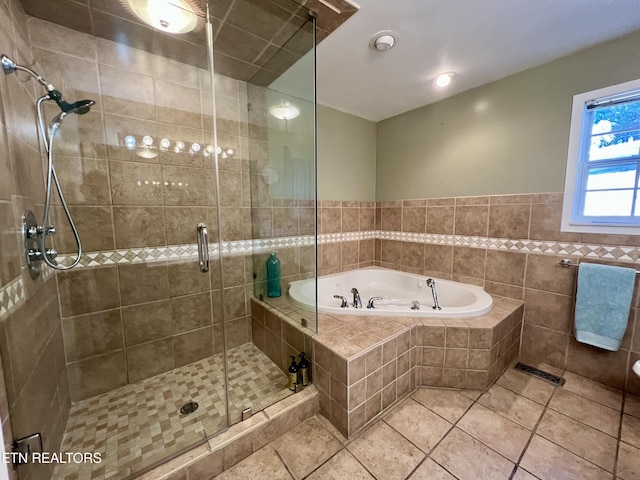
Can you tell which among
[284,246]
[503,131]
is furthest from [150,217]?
[503,131]

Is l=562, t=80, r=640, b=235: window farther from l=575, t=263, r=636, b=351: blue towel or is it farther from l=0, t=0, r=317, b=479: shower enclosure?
l=0, t=0, r=317, b=479: shower enclosure

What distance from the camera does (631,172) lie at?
5.16 ft

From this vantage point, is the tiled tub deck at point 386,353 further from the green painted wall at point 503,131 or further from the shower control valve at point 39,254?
the shower control valve at point 39,254

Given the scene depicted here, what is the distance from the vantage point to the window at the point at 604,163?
1.55 m

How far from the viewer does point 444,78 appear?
77.4 inches

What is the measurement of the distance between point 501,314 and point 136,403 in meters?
2.59

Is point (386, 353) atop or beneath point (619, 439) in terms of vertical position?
atop

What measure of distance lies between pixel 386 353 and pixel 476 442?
60cm

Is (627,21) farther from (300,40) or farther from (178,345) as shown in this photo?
(178,345)

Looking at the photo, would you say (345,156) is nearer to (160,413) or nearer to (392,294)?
(392,294)

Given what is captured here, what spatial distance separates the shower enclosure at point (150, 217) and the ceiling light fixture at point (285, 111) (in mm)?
15

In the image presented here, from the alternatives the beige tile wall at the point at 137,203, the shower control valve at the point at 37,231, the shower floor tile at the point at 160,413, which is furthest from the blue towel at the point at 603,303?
the shower control valve at the point at 37,231

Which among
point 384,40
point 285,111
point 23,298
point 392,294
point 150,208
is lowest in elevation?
point 392,294

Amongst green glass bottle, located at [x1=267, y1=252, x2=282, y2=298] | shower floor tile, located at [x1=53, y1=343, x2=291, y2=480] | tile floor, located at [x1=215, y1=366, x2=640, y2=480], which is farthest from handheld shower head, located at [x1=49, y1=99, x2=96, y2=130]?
tile floor, located at [x1=215, y1=366, x2=640, y2=480]
